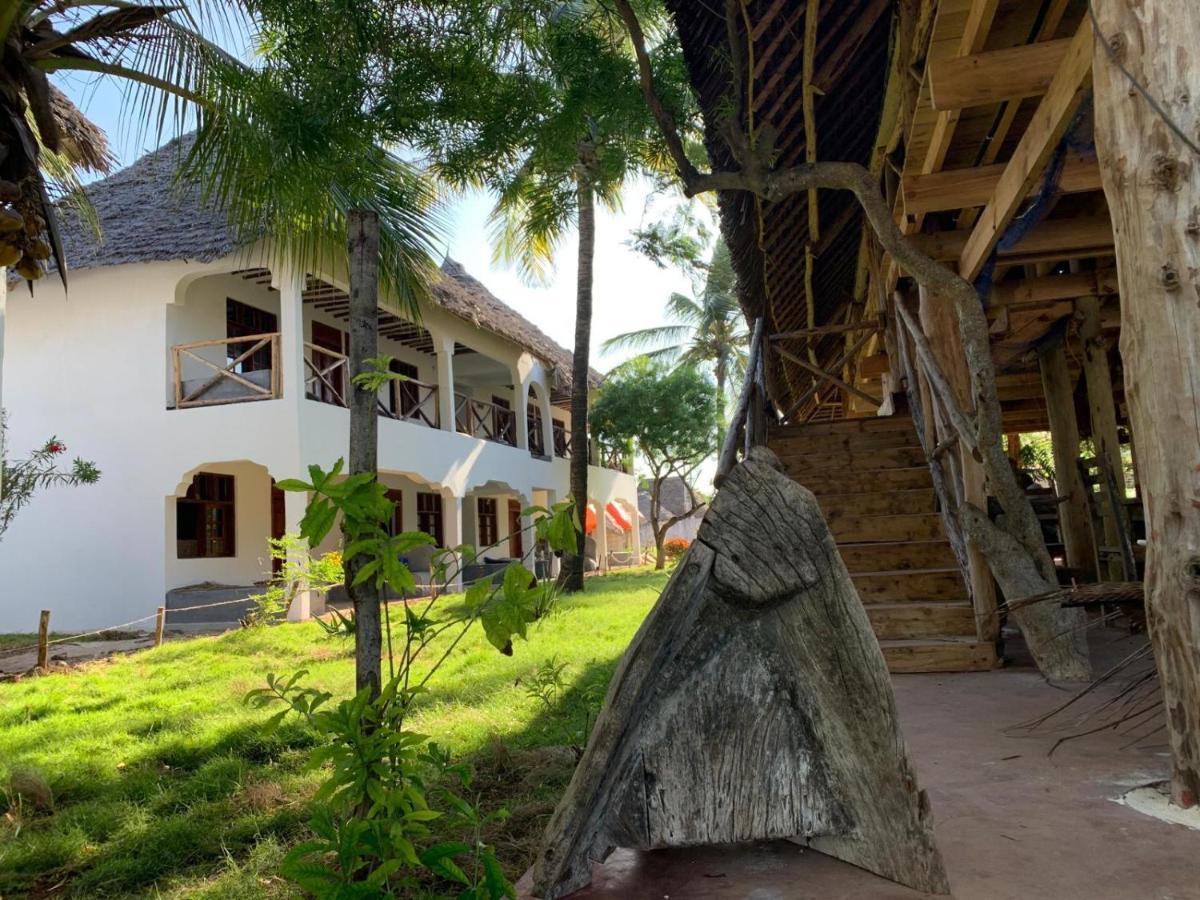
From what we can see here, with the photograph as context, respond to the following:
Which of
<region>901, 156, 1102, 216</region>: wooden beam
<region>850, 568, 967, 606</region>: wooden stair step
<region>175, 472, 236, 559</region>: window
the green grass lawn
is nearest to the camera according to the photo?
the green grass lawn

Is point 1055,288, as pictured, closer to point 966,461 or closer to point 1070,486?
point 1070,486

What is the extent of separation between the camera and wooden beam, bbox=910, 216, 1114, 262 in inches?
193

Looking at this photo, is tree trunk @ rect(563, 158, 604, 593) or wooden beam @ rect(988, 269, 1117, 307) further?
tree trunk @ rect(563, 158, 604, 593)

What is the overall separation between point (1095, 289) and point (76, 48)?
21.0 ft

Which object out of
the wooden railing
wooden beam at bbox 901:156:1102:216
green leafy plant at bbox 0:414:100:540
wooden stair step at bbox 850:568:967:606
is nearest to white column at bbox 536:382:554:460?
the wooden railing

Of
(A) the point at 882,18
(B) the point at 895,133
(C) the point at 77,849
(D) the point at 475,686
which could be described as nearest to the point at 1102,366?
(B) the point at 895,133

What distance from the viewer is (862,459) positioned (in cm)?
656

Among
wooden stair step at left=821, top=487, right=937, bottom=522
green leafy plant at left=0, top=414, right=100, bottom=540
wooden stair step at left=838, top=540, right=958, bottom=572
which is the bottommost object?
wooden stair step at left=838, top=540, right=958, bottom=572

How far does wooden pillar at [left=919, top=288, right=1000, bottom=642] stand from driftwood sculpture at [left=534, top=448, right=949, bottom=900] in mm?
2447

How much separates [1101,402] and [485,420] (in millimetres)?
13237

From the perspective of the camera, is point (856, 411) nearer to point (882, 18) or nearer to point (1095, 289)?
point (1095, 289)

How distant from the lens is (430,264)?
7.23 metres

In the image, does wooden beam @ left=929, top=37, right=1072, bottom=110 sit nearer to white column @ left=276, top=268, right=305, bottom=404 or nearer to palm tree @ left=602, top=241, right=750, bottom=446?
white column @ left=276, top=268, right=305, bottom=404

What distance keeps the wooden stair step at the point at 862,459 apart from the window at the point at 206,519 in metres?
8.89
